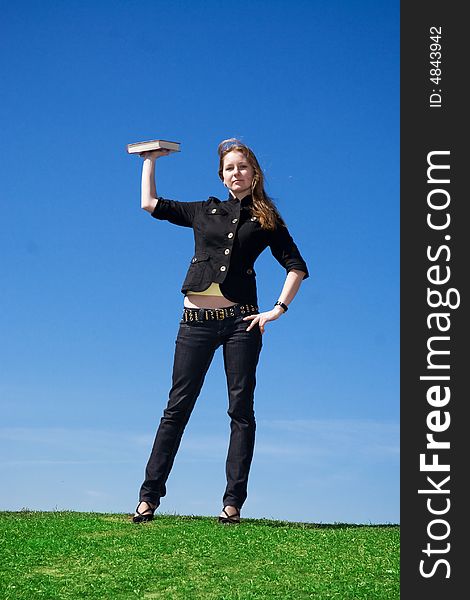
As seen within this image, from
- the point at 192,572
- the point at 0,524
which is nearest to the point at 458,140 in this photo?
the point at 192,572

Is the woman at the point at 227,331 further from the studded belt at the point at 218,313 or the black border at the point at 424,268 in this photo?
the black border at the point at 424,268

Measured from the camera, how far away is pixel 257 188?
9.40m

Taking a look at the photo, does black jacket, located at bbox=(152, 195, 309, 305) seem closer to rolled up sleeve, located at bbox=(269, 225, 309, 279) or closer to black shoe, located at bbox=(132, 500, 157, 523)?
rolled up sleeve, located at bbox=(269, 225, 309, 279)

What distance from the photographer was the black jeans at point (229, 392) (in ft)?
29.4

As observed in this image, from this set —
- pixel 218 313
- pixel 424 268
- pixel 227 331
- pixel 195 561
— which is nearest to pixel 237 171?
pixel 218 313

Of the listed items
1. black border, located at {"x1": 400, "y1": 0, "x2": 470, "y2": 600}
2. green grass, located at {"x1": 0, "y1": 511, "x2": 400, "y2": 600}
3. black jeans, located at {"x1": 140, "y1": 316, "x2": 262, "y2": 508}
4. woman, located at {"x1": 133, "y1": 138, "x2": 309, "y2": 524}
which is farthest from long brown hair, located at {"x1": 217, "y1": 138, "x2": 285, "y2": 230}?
green grass, located at {"x1": 0, "y1": 511, "x2": 400, "y2": 600}

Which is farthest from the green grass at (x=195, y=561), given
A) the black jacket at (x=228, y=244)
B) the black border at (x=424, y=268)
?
the black jacket at (x=228, y=244)

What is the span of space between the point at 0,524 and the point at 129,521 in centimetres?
155

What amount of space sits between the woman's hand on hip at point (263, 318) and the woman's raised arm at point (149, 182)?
62.8 inches

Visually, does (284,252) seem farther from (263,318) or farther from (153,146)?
(153,146)

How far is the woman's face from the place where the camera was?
30.5 feet

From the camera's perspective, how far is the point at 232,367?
897 centimetres

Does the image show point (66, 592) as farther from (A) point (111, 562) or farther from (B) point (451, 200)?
(B) point (451, 200)

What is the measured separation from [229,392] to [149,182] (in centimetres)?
235
